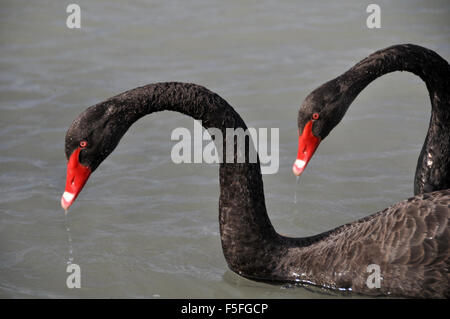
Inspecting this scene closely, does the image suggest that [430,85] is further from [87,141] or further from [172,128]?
[172,128]

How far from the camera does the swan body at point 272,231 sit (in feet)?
14.9

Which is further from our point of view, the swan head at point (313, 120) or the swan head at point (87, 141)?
the swan head at point (313, 120)

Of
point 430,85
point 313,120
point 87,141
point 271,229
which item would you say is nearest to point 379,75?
point 430,85

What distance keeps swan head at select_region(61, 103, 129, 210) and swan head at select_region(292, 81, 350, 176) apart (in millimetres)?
1068

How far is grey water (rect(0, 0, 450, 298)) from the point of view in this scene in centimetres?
543

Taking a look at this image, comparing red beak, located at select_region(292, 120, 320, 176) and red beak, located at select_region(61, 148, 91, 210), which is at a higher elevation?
red beak, located at select_region(292, 120, 320, 176)

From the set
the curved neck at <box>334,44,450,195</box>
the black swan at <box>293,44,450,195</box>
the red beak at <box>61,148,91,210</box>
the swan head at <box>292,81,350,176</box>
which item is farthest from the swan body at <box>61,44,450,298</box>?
the curved neck at <box>334,44,450,195</box>

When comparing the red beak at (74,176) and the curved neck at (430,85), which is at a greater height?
the curved neck at (430,85)

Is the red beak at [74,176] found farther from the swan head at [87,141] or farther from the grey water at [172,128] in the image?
the grey water at [172,128]

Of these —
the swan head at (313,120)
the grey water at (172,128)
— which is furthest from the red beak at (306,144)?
the grey water at (172,128)

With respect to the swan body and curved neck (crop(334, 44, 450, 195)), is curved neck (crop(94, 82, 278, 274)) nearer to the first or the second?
the swan body

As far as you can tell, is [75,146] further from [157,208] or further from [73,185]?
[157,208]

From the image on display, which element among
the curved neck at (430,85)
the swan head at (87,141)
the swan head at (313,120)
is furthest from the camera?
the curved neck at (430,85)

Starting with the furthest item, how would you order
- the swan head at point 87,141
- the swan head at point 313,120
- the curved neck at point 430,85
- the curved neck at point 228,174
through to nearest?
the curved neck at point 430,85 → the swan head at point 313,120 → the curved neck at point 228,174 → the swan head at point 87,141
